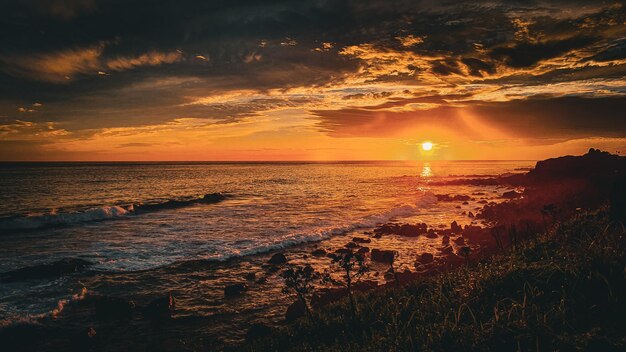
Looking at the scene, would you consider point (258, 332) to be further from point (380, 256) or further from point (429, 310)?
point (380, 256)

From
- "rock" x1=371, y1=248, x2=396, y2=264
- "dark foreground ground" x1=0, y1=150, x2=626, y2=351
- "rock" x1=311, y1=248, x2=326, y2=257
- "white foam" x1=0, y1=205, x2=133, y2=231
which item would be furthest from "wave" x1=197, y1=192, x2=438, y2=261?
"white foam" x1=0, y1=205, x2=133, y2=231

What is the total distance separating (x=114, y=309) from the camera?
12.4m

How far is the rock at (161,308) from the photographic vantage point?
12164 millimetres

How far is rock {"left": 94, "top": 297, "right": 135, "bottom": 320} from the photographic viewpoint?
12180 millimetres

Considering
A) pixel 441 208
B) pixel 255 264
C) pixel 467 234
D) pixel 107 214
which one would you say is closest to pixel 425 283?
pixel 255 264

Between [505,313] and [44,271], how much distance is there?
19.1m

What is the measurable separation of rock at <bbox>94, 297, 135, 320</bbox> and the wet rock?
5.47 meters

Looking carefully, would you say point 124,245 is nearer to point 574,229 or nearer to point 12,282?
point 12,282

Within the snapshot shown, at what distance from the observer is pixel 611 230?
28.6 ft

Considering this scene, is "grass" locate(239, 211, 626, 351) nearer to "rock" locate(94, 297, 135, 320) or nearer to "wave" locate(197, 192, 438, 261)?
"rock" locate(94, 297, 135, 320)

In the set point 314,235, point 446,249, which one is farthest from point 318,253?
point 446,249

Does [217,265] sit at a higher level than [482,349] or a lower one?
lower

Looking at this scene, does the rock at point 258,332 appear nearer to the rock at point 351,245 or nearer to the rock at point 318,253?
the rock at point 318,253

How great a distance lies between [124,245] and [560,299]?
76.2 feet
